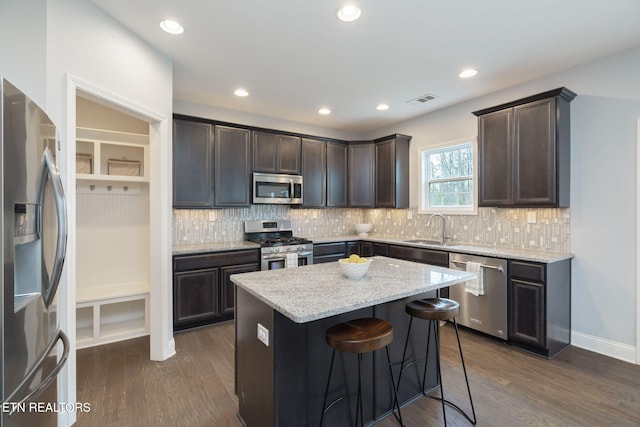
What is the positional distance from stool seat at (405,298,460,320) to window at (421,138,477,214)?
2398 mm

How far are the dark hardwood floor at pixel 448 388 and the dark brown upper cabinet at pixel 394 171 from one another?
92.3 inches

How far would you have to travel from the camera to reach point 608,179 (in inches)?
113

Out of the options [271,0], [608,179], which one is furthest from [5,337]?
[608,179]

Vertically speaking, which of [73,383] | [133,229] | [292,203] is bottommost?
[73,383]

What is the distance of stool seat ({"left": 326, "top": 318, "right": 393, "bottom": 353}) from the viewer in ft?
4.94

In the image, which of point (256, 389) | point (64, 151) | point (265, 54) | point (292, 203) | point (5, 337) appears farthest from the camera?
point (292, 203)

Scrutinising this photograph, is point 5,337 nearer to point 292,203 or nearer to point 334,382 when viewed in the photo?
point 334,382

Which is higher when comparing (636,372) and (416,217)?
(416,217)

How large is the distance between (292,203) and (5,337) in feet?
12.2

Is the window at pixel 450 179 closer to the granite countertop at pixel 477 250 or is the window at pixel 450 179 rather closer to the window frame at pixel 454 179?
the window frame at pixel 454 179

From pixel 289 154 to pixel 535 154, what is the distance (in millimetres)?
3102

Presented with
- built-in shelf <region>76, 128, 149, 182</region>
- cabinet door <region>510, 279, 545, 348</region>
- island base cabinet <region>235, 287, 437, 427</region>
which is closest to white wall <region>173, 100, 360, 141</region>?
built-in shelf <region>76, 128, 149, 182</region>

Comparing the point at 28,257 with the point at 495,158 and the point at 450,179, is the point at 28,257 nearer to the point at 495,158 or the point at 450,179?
the point at 495,158

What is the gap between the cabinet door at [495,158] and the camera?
329 cm
